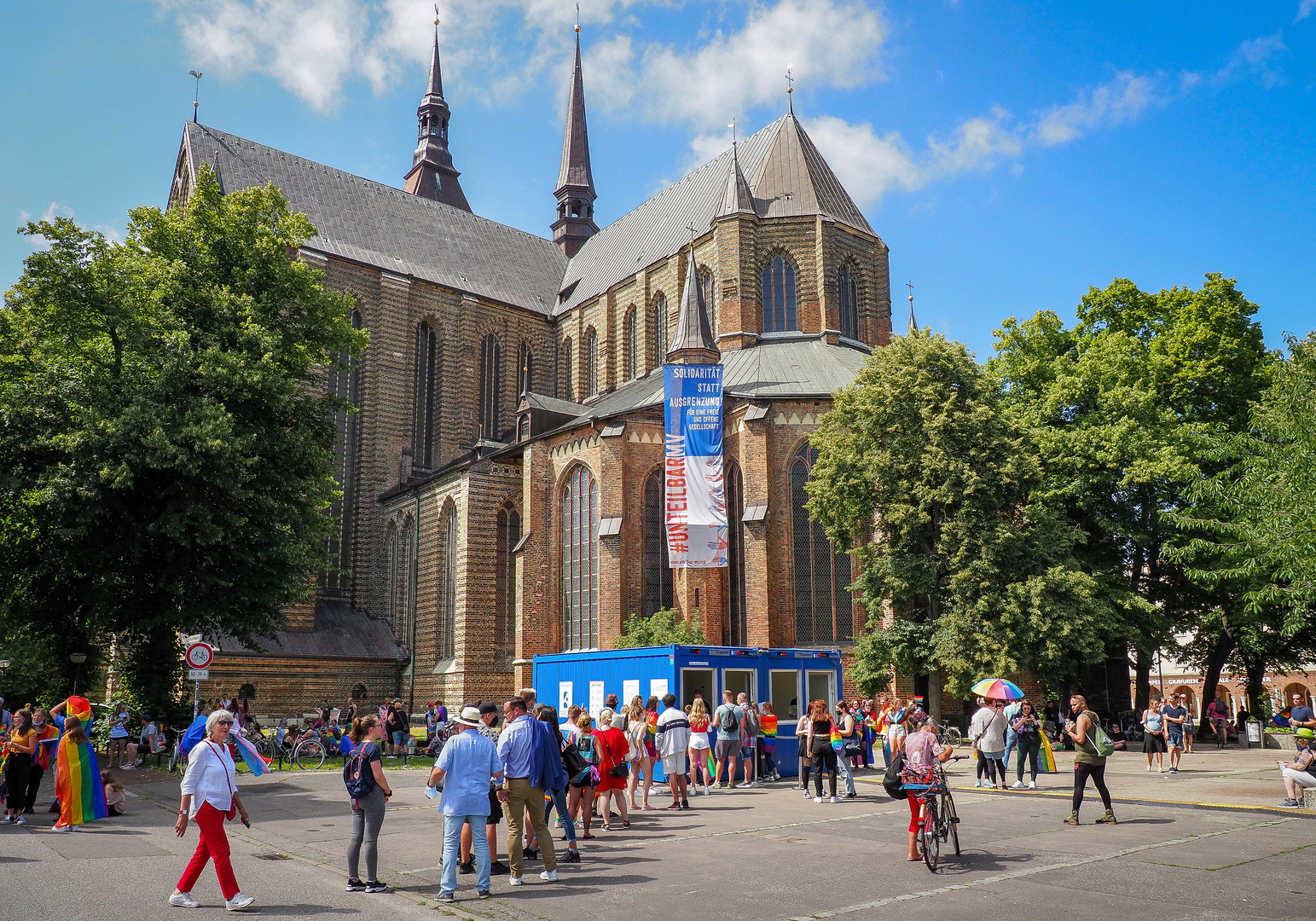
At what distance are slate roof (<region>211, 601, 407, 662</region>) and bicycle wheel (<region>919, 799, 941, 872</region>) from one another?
31.8m

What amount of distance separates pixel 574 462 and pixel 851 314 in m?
13.9

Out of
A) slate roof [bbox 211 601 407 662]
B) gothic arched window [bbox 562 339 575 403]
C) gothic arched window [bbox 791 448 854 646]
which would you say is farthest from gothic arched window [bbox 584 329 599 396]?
gothic arched window [bbox 791 448 854 646]

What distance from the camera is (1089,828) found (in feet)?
40.5

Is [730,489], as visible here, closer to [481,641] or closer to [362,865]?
[481,641]

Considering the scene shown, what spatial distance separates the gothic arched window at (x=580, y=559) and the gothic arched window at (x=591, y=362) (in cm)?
1254

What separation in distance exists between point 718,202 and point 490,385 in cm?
1461

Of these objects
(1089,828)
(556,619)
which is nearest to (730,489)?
(556,619)

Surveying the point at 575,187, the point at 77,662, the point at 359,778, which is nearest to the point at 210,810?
the point at 359,778

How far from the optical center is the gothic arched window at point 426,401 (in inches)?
1811

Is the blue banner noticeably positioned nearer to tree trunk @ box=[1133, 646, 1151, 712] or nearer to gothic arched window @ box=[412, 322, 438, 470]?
tree trunk @ box=[1133, 646, 1151, 712]

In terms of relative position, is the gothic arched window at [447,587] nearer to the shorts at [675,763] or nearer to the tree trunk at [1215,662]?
the shorts at [675,763]

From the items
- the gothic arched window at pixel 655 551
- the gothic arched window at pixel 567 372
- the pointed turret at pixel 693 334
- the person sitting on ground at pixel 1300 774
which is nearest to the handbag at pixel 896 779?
the person sitting on ground at pixel 1300 774

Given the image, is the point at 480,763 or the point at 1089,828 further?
the point at 1089,828

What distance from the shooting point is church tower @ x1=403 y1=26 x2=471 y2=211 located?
61.7 metres
